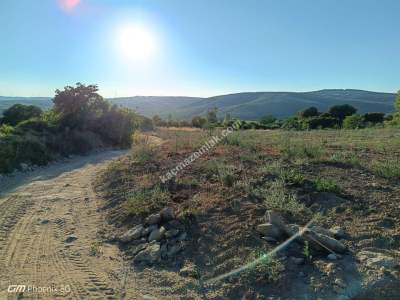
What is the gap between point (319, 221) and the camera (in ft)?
17.1

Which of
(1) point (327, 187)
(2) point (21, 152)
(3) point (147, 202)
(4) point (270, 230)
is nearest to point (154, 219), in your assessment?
(3) point (147, 202)

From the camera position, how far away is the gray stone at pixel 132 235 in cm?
578

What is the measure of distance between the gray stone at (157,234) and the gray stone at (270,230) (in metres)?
1.50

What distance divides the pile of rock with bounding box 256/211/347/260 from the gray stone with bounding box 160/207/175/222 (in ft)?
5.12

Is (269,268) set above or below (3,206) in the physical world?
above

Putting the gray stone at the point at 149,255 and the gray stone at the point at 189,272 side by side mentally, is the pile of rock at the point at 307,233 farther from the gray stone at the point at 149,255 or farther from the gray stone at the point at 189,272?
the gray stone at the point at 149,255

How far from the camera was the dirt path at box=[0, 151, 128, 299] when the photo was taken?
436 cm

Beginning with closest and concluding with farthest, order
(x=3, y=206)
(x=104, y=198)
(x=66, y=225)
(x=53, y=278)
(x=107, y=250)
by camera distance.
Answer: (x=53, y=278) → (x=107, y=250) → (x=66, y=225) → (x=3, y=206) → (x=104, y=198)

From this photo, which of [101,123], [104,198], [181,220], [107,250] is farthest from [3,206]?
[101,123]

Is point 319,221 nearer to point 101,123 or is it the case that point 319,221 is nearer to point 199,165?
point 199,165

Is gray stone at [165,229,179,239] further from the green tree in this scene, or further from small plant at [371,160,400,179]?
the green tree

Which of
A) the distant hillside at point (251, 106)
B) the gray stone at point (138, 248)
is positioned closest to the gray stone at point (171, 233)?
the gray stone at point (138, 248)

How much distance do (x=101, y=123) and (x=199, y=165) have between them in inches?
613

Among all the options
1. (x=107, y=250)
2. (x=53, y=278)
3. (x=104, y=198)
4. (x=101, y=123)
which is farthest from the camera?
(x=101, y=123)
